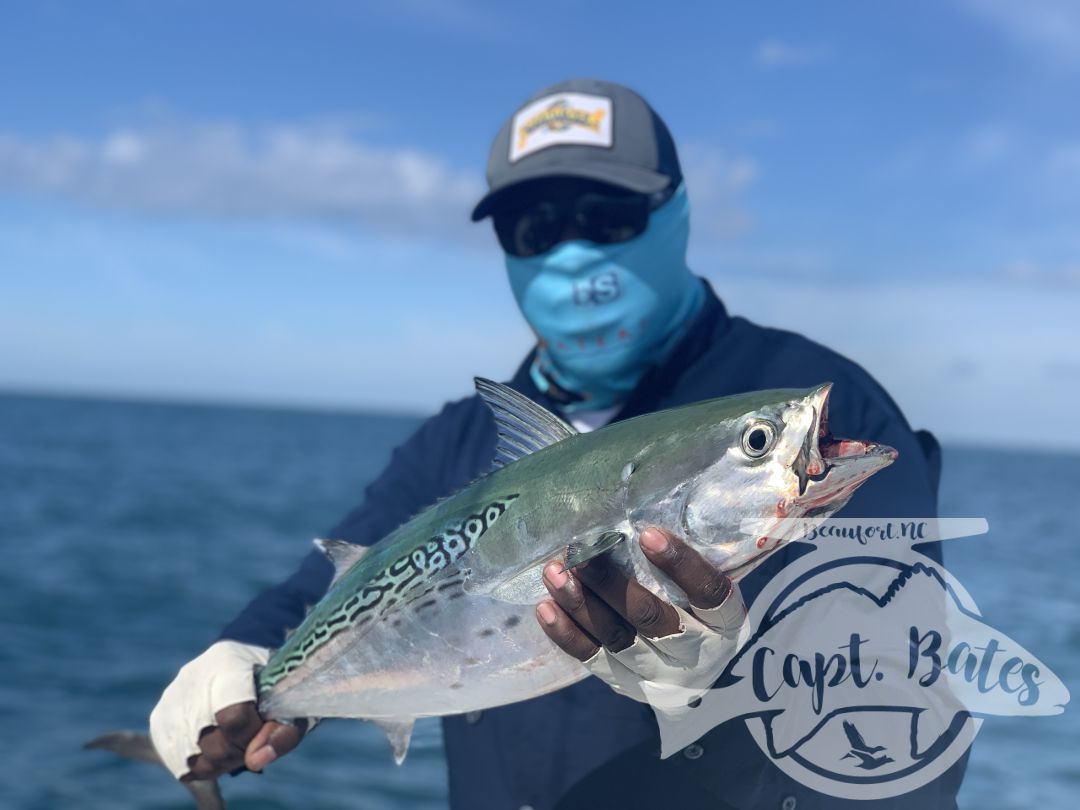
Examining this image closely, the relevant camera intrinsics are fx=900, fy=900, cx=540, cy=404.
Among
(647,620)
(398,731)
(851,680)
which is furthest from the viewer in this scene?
(398,731)

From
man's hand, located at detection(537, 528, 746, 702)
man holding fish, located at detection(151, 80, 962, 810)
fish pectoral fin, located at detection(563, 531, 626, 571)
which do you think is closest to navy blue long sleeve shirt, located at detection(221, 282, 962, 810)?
man holding fish, located at detection(151, 80, 962, 810)

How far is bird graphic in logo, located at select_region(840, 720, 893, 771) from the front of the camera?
8.20 feet

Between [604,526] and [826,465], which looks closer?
[826,465]

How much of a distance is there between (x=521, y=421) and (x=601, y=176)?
42.8 inches

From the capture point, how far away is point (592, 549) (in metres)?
2.03

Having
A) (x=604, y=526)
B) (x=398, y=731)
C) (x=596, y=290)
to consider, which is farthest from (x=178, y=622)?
(x=604, y=526)

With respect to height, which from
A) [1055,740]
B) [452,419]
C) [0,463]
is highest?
[0,463]

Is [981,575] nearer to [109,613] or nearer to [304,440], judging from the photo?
[109,613]

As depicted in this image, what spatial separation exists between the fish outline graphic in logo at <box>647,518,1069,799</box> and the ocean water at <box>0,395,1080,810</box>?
1.11m

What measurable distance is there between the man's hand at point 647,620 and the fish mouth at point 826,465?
0.28m

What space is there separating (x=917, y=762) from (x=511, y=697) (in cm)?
114

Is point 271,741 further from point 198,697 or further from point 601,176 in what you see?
point 601,176

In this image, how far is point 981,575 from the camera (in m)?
20.5

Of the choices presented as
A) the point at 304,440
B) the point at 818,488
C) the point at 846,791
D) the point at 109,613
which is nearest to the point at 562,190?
the point at 818,488
